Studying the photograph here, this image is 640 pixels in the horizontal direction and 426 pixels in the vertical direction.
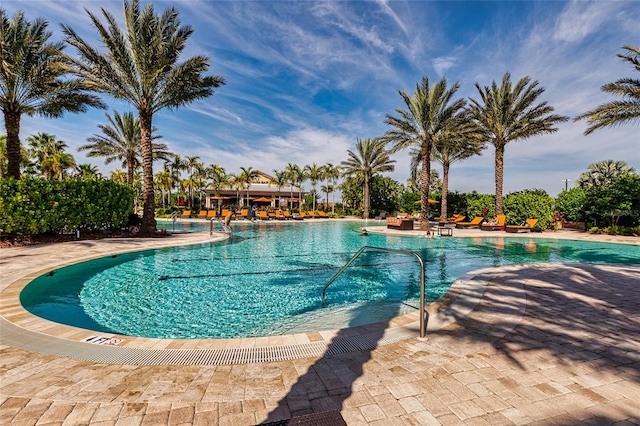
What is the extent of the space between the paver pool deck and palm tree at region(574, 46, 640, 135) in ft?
54.2

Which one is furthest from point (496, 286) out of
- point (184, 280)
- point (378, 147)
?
point (378, 147)

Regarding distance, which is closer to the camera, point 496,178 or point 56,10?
point 56,10

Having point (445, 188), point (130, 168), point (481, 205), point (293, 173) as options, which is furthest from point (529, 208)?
point (130, 168)

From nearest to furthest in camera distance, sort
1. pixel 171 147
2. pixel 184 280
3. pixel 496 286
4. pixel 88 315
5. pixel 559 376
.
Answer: pixel 559 376
pixel 88 315
pixel 496 286
pixel 184 280
pixel 171 147

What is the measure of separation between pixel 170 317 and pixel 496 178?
2427 cm

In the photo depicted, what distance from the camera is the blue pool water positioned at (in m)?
5.61

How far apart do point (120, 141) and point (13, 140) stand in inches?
564

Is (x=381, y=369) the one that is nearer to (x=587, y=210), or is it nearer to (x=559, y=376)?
(x=559, y=376)

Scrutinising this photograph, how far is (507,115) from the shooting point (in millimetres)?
21266

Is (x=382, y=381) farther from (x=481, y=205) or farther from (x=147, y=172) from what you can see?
(x=481, y=205)

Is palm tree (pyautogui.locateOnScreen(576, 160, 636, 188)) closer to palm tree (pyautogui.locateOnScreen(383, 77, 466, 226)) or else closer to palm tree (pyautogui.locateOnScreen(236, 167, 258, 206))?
palm tree (pyautogui.locateOnScreen(383, 77, 466, 226))

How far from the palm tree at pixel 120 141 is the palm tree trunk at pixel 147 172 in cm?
1070

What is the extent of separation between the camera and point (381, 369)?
3215 mm

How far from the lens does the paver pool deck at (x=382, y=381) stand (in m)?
2.46
